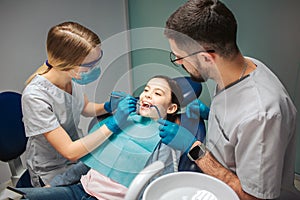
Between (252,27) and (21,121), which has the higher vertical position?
(252,27)

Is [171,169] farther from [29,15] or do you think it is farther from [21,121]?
[29,15]

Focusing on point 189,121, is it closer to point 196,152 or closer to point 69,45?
point 196,152

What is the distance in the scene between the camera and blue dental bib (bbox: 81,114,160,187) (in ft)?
4.22

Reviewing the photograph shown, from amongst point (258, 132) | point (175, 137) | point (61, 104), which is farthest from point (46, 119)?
point (258, 132)

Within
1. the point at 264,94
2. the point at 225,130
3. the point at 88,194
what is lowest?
the point at 88,194

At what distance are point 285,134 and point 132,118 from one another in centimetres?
68

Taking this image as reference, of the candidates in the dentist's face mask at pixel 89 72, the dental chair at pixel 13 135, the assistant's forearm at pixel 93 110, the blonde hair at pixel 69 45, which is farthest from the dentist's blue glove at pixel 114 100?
the dental chair at pixel 13 135

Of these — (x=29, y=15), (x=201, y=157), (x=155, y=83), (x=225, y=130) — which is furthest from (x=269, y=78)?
(x=29, y=15)

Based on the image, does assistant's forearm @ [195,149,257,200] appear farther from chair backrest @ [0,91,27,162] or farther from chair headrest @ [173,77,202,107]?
chair backrest @ [0,91,27,162]

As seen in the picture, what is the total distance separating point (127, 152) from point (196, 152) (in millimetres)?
344

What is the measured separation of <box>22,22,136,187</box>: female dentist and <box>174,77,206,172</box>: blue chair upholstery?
26cm

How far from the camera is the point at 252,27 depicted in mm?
1688

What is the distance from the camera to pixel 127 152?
53.7 inches

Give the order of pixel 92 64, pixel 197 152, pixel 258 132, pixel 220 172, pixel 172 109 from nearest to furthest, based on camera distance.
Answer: pixel 258 132, pixel 220 172, pixel 197 152, pixel 92 64, pixel 172 109
